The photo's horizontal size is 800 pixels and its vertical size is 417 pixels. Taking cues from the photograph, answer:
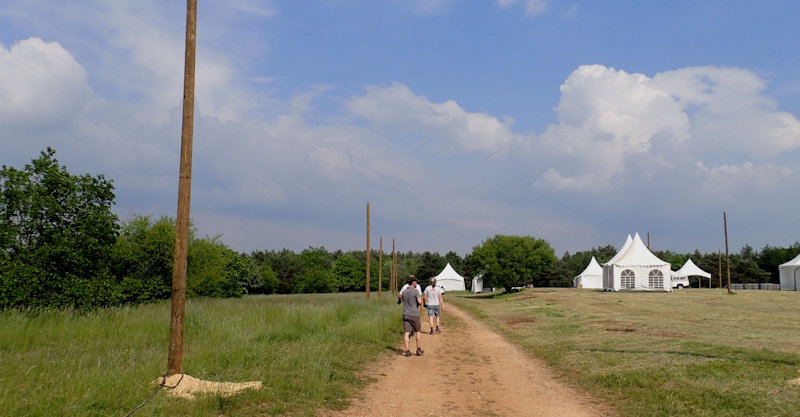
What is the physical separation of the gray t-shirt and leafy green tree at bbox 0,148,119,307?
20.3 m

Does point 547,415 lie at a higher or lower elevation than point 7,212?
lower

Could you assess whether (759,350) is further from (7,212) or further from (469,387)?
(7,212)

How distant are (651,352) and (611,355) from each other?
0.96 metres

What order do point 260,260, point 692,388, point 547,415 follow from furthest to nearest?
point 260,260 < point 692,388 < point 547,415

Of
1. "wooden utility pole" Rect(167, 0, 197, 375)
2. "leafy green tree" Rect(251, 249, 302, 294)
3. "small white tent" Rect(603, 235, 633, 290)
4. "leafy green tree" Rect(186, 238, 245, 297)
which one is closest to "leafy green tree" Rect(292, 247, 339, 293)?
"leafy green tree" Rect(251, 249, 302, 294)

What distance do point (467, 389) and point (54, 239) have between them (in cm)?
2536

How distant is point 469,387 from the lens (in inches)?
373

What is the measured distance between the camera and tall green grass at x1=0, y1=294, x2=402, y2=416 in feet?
20.8

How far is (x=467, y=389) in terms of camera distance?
930cm

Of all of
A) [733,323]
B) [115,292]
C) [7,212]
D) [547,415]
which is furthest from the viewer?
[115,292]

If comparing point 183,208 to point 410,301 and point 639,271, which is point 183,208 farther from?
point 639,271

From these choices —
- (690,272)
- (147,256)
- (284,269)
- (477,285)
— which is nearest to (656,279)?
(690,272)

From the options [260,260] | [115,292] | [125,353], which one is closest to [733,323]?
[125,353]

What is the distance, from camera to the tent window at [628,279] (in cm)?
5597
